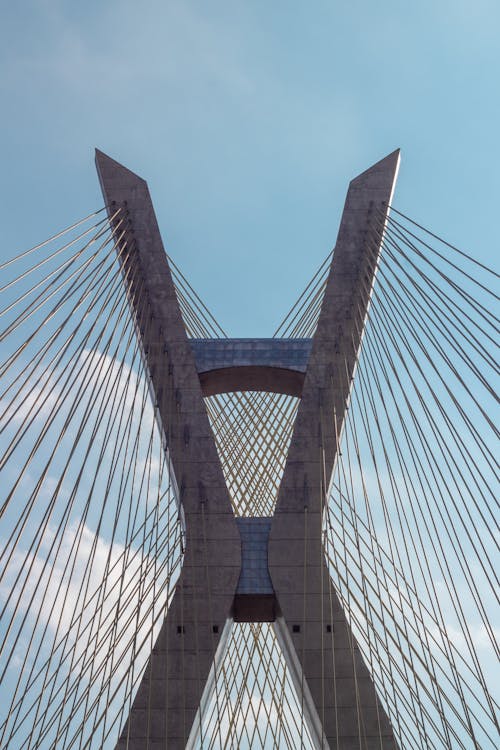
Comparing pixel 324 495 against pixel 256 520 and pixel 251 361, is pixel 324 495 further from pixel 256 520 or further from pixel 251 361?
pixel 251 361

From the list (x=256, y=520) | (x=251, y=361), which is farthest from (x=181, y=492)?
(x=251, y=361)

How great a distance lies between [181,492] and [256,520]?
152 centimetres

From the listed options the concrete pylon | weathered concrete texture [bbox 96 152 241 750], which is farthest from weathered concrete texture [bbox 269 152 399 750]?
weathered concrete texture [bbox 96 152 241 750]

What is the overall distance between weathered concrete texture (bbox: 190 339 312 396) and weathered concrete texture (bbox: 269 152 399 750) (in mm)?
1124

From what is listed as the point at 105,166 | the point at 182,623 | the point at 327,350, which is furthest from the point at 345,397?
the point at 105,166

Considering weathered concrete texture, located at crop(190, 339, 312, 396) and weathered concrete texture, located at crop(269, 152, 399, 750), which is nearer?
weathered concrete texture, located at crop(269, 152, 399, 750)

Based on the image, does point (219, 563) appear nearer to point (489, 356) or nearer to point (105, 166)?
point (489, 356)

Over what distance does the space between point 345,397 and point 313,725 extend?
237 inches

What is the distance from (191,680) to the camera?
611 inches

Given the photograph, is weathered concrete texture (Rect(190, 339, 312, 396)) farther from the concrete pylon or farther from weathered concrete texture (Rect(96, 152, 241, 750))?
weathered concrete texture (Rect(96, 152, 241, 750))

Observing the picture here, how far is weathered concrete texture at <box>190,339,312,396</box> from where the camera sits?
19469mm

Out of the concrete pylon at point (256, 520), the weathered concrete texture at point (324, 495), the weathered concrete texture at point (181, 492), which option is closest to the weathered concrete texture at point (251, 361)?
the concrete pylon at point (256, 520)

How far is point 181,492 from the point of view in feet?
56.1

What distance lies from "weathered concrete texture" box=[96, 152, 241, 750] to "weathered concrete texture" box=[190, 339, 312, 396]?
0.89 metres
